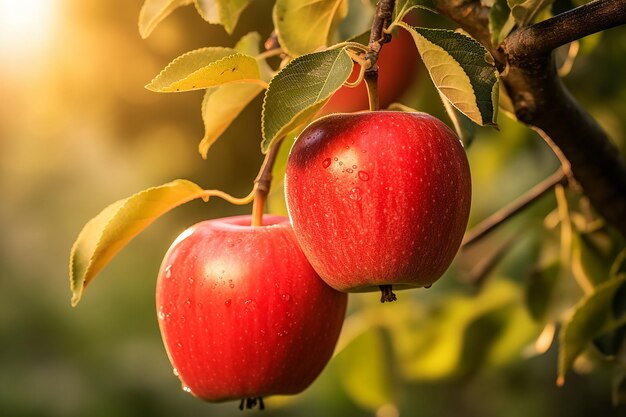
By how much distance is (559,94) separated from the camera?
2.20ft

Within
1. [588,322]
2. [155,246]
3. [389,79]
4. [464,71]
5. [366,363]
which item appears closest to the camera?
[464,71]

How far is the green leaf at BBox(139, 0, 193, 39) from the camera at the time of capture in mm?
686

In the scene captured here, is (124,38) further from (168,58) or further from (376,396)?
(376,396)

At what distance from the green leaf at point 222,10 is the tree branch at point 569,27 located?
22cm

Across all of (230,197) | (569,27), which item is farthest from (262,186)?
(569,27)

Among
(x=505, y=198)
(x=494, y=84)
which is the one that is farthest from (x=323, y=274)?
(x=505, y=198)

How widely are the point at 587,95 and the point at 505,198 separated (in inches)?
10.7

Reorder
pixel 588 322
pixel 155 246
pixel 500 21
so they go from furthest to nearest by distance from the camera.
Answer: pixel 155 246 < pixel 588 322 < pixel 500 21

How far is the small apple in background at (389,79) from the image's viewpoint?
2.97ft

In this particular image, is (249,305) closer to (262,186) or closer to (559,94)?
(262,186)

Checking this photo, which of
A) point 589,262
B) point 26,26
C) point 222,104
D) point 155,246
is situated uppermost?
point 222,104

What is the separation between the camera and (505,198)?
1417 mm

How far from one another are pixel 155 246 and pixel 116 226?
47.0 inches

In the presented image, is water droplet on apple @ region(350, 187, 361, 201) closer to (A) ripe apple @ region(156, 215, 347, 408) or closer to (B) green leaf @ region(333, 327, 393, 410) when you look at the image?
(A) ripe apple @ region(156, 215, 347, 408)
